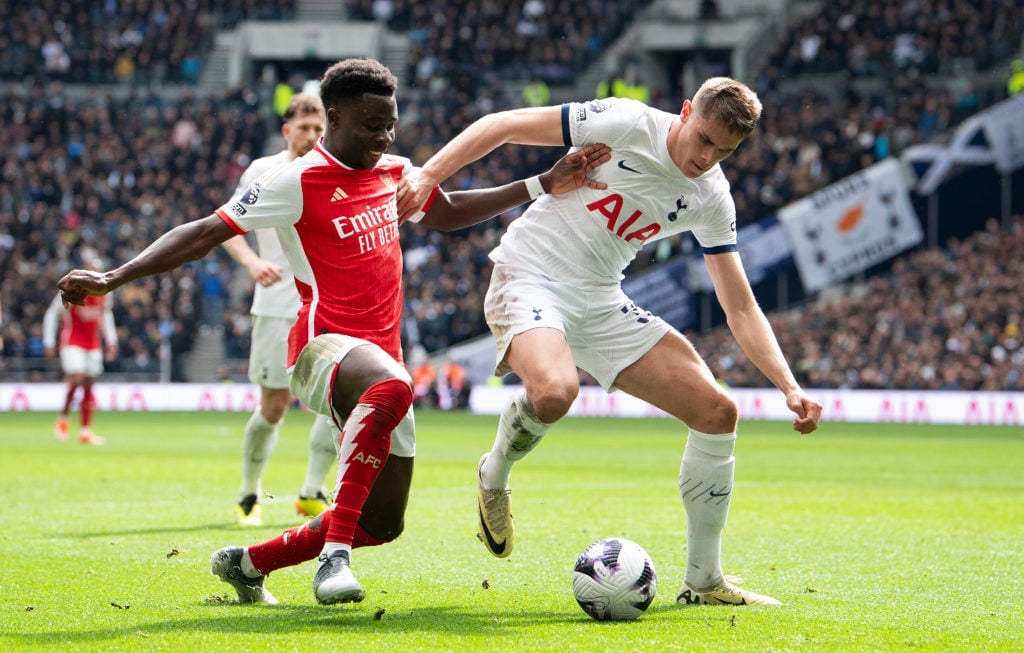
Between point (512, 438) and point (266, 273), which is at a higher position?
point (266, 273)

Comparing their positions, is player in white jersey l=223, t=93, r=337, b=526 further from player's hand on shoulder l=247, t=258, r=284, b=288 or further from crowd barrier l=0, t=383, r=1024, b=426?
crowd barrier l=0, t=383, r=1024, b=426

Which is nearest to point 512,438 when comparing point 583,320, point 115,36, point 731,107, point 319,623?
point 583,320

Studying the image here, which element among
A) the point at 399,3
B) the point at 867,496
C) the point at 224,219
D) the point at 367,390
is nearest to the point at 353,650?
the point at 367,390

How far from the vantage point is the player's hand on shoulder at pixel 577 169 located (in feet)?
20.8

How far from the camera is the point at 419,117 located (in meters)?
37.3

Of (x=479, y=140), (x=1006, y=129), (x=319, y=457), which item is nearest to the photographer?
(x=479, y=140)

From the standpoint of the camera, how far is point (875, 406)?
1075 inches

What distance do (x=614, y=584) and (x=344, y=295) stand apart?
164 cm

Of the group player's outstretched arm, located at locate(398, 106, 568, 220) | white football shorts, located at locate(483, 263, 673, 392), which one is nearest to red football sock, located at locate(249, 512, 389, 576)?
white football shorts, located at locate(483, 263, 673, 392)

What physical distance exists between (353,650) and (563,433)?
17.8 meters

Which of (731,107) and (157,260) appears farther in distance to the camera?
(731,107)

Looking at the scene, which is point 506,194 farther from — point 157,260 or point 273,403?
point 273,403

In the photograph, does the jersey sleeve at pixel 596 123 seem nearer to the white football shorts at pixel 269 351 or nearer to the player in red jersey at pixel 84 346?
the white football shorts at pixel 269 351

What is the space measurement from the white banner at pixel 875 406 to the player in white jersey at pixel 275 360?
1653 centimetres
